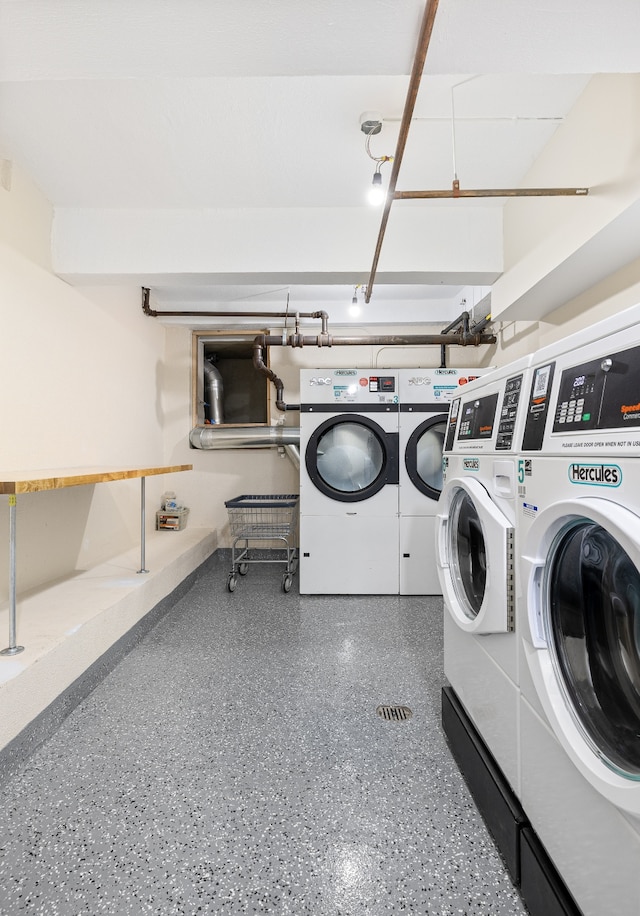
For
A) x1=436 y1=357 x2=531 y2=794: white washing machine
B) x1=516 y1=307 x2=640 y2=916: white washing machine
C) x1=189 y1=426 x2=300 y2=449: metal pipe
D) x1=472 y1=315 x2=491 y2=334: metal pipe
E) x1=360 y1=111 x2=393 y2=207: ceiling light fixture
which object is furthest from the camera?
x1=189 y1=426 x2=300 y2=449: metal pipe

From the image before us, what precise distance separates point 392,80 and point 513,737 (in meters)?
2.39

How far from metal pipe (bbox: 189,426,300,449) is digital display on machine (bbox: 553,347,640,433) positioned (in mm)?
3355

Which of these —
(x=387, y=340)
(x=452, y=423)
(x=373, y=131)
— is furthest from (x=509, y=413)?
(x=387, y=340)

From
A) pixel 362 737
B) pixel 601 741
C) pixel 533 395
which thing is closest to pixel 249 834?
pixel 362 737

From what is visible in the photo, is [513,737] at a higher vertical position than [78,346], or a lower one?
lower

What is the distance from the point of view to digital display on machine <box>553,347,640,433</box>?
0.71 m

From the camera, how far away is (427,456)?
3398mm

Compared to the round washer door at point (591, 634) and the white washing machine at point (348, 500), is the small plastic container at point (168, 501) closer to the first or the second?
the white washing machine at point (348, 500)

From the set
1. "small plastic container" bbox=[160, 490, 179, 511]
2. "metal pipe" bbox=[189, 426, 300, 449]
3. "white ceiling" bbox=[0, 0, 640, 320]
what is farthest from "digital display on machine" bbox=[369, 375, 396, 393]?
Answer: "small plastic container" bbox=[160, 490, 179, 511]

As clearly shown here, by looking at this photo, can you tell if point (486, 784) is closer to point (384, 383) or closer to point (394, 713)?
point (394, 713)

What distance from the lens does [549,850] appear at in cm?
92

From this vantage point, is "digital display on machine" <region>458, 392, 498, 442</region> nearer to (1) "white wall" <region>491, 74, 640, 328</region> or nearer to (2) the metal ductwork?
(1) "white wall" <region>491, 74, 640, 328</region>

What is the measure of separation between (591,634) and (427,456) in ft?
8.46

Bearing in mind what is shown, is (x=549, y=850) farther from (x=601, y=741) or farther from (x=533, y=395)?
(x=533, y=395)
